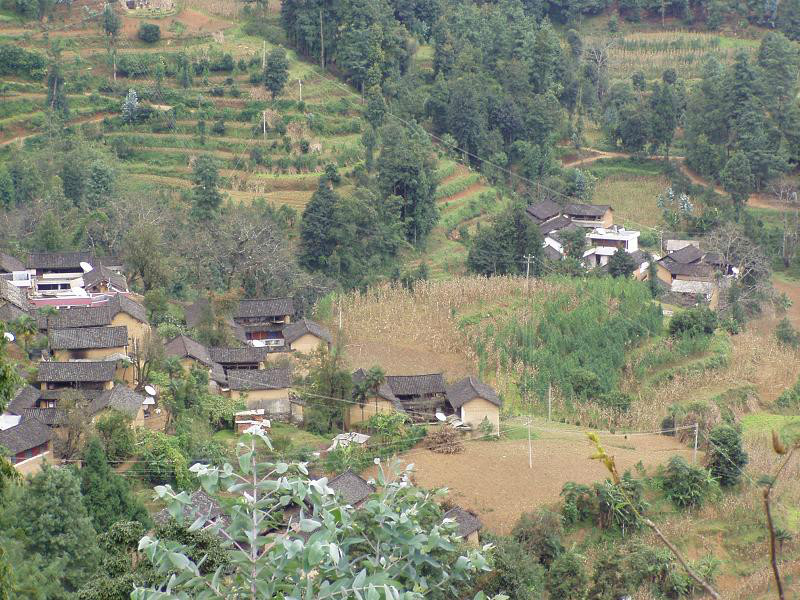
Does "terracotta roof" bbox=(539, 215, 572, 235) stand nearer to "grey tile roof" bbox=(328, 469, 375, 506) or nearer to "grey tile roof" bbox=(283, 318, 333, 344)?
"grey tile roof" bbox=(283, 318, 333, 344)

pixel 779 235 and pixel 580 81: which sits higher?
pixel 580 81

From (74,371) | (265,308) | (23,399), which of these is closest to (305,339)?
(265,308)

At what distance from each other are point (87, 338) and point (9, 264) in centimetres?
532

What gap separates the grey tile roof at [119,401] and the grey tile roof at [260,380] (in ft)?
6.48

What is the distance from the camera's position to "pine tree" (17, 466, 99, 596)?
46.8 feet

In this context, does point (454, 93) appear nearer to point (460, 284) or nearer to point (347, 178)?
point (347, 178)

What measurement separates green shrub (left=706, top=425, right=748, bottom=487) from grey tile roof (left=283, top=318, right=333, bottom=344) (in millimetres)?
7908

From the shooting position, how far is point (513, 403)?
2142 centimetres

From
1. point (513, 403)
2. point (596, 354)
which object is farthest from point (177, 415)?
point (596, 354)

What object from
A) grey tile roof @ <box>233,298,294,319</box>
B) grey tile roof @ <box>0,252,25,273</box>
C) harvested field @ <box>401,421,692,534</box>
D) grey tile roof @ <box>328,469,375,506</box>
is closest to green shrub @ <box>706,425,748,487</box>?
harvested field @ <box>401,421,692,534</box>

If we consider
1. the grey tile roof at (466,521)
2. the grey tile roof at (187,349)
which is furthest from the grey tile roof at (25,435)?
the grey tile roof at (466,521)

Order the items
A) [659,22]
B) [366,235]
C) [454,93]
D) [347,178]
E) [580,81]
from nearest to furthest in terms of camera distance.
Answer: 1. [366,235]
2. [347,178]
3. [454,93]
4. [580,81]
5. [659,22]

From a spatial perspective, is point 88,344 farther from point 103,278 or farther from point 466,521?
point 466,521

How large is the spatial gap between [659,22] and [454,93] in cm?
1274
